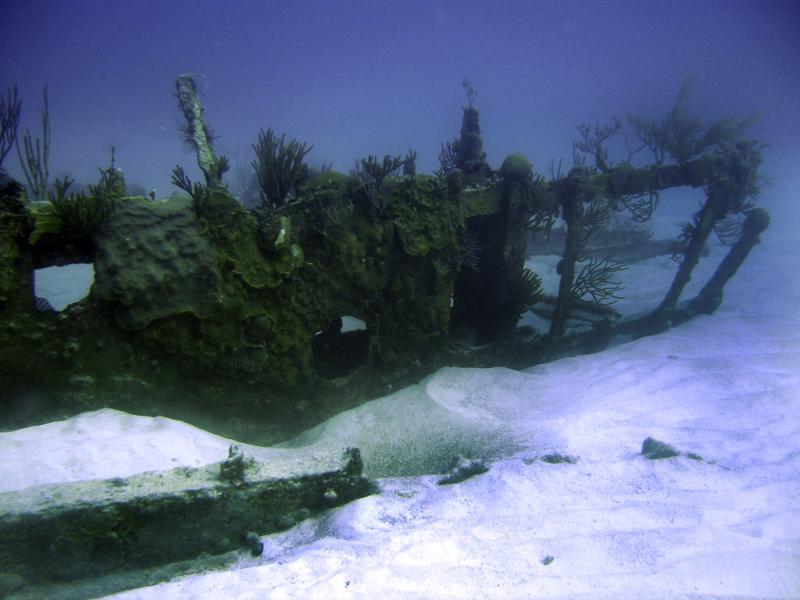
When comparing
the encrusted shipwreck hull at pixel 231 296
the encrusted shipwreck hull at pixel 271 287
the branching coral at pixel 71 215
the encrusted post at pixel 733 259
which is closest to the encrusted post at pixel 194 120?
the encrusted shipwreck hull at pixel 271 287

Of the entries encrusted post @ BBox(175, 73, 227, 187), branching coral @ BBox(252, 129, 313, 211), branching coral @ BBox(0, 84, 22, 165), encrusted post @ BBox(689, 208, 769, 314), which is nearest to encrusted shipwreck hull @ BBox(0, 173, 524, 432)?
branching coral @ BBox(252, 129, 313, 211)

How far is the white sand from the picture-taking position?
245 cm

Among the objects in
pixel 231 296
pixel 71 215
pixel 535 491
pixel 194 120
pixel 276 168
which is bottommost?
pixel 535 491

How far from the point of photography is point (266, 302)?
4055 millimetres

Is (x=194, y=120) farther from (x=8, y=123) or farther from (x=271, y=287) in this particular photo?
(x=271, y=287)

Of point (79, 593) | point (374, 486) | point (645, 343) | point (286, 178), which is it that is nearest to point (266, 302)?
point (286, 178)

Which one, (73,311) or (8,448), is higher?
(73,311)

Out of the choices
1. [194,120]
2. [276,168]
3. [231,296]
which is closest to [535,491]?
[231,296]

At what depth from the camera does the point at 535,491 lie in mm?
3365

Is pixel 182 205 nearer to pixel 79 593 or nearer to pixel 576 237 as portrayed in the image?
pixel 79 593

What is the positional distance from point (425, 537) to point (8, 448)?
312 cm

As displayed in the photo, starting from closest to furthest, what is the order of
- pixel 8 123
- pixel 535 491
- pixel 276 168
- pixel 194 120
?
pixel 535 491
pixel 276 168
pixel 8 123
pixel 194 120

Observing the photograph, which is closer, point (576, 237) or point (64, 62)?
point (576, 237)

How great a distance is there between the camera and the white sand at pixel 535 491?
2447 mm
